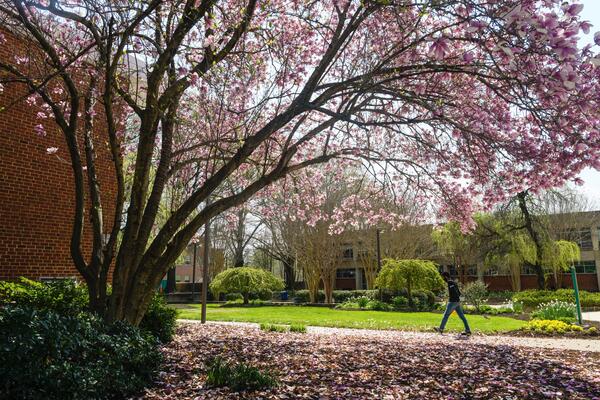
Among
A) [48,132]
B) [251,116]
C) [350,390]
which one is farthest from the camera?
[48,132]

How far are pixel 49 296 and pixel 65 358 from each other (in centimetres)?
387

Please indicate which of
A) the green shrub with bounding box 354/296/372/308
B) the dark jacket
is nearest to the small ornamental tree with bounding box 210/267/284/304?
the green shrub with bounding box 354/296/372/308

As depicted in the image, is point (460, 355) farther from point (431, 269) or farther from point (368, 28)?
point (431, 269)

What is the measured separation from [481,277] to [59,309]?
123ft

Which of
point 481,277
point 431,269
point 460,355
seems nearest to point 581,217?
point 481,277

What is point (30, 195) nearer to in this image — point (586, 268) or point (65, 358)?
point (65, 358)

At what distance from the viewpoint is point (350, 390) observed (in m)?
4.93

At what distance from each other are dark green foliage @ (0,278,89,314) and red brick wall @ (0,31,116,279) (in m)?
1.69

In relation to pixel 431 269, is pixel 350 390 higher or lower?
lower

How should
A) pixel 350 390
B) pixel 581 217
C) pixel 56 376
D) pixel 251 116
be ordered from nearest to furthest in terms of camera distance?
1. pixel 56 376
2. pixel 350 390
3. pixel 251 116
4. pixel 581 217

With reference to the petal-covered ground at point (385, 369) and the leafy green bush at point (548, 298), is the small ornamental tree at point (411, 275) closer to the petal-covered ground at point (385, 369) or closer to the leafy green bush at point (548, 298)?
the leafy green bush at point (548, 298)

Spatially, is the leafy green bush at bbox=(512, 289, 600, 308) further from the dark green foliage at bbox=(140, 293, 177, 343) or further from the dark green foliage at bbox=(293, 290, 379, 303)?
the dark green foliage at bbox=(140, 293, 177, 343)

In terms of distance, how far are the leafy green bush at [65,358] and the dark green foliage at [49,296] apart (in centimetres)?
270

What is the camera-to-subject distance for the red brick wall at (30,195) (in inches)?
354
